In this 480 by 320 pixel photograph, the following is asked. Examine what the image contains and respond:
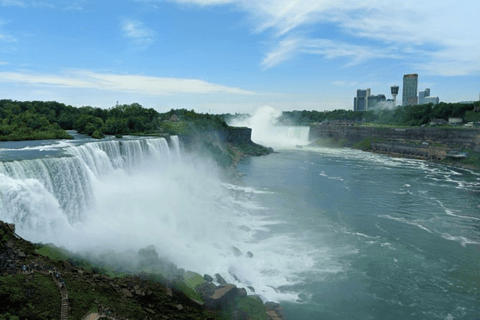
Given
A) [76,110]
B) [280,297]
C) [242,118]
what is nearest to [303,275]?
[280,297]

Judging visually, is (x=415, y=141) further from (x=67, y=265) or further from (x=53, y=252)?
(x=67, y=265)

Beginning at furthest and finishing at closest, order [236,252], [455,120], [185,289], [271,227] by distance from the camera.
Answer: [455,120] → [271,227] → [236,252] → [185,289]

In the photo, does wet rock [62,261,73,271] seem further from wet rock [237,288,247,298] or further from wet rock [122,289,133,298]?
wet rock [237,288,247,298]

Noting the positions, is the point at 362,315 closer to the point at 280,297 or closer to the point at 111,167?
the point at 280,297

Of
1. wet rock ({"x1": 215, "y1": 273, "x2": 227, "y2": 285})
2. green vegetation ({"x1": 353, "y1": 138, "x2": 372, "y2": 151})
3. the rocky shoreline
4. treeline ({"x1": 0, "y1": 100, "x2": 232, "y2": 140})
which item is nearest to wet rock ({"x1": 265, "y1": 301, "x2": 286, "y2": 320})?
the rocky shoreline

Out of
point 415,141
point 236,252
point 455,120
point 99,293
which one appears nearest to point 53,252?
point 99,293

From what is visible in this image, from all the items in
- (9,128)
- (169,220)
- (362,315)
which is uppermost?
(9,128)

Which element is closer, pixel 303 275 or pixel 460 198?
pixel 303 275
